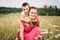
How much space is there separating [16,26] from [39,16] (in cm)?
29

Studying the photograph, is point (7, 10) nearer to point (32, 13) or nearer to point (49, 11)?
point (32, 13)

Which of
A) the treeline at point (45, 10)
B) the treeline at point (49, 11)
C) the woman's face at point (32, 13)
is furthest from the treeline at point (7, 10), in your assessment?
the treeline at point (49, 11)

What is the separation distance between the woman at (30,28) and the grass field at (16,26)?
0.07 meters

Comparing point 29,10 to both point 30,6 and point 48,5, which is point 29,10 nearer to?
point 30,6

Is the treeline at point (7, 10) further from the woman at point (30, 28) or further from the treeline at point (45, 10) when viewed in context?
the woman at point (30, 28)

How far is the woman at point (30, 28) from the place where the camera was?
1.62 m

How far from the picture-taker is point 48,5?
1.76 metres

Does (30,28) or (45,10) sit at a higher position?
(45,10)

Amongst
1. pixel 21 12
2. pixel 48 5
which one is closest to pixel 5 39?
pixel 21 12

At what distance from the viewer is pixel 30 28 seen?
5.36ft

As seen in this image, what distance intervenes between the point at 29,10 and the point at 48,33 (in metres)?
0.35

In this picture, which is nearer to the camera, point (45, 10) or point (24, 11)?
point (24, 11)

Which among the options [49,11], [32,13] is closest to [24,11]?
[32,13]

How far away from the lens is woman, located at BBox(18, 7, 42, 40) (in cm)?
162
